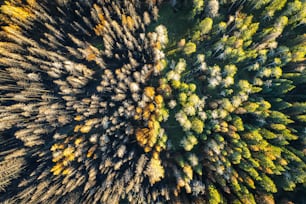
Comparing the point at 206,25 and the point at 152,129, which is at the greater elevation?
the point at 206,25

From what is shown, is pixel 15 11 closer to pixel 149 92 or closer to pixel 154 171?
pixel 149 92

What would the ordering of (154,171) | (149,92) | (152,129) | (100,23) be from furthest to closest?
(100,23)
(149,92)
(152,129)
(154,171)

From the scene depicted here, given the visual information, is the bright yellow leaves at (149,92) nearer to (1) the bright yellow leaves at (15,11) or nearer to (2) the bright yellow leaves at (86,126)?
(2) the bright yellow leaves at (86,126)

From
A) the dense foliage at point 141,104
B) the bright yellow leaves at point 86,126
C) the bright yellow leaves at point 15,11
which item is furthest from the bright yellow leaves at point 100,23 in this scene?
the bright yellow leaves at point 86,126

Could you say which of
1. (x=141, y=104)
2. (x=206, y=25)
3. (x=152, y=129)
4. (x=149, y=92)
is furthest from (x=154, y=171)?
(x=206, y=25)

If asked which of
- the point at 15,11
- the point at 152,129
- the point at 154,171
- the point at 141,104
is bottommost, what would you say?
the point at 154,171

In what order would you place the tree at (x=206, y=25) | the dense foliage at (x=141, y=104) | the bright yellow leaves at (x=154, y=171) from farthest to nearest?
1. the tree at (x=206, y=25)
2. the dense foliage at (x=141, y=104)
3. the bright yellow leaves at (x=154, y=171)

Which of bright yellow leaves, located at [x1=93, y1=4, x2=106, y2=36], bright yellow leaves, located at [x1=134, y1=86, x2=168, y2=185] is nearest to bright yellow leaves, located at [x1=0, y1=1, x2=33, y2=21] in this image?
bright yellow leaves, located at [x1=93, y1=4, x2=106, y2=36]

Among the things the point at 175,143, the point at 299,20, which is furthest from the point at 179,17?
the point at 175,143

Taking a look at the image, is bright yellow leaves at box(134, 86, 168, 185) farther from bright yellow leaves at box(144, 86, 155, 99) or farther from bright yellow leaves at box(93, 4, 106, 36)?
bright yellow leaves at box(93, 4, 106, 36)
